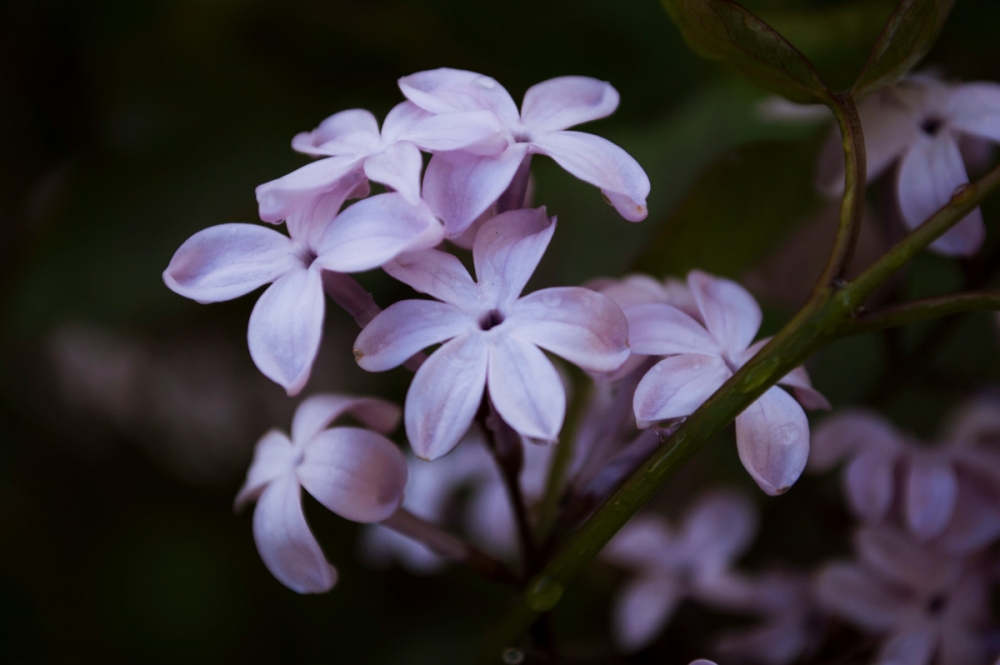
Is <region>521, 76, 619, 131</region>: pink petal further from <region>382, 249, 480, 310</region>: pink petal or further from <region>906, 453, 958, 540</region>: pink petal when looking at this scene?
<region>906, 453, 958, 540</region>: pink petal

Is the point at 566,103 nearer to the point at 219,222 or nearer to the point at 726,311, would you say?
the point at 726,311

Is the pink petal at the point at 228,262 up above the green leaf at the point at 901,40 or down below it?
below

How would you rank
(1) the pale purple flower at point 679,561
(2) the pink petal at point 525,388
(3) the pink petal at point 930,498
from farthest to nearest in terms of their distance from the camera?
(1) the pale purple flower at point 679,561 < (3) the pink petal at point 930,498 < (2) the pink petal at point 525,388

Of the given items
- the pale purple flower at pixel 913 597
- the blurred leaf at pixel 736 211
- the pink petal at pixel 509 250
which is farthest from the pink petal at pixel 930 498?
the pink petal at pixel 509 250

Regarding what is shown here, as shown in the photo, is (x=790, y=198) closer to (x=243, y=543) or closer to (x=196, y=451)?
(x=243, y=543)

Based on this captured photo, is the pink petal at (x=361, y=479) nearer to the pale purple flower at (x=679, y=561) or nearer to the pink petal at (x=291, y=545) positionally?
the pink petal at (x=291, y=545)
